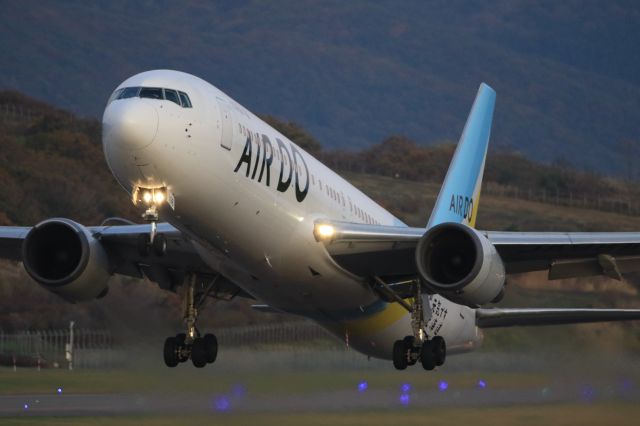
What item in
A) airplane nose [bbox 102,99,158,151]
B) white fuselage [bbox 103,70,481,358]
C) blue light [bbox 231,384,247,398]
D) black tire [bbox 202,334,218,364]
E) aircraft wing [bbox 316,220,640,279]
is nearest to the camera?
airplane nose [bbox 102,99,158,151]

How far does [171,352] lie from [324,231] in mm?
4888

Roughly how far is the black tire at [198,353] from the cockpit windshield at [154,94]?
732 centimetres

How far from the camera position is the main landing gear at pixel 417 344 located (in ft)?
98.9

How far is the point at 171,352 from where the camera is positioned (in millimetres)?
30844

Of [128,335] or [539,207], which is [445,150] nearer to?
[539,207]

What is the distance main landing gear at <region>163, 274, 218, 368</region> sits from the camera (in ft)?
100

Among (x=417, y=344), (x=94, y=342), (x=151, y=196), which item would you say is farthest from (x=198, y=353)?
(x=94, y=342)

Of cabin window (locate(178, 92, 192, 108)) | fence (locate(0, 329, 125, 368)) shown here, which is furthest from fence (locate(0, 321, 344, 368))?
cabin window (locate(178, 92, 192, 108))

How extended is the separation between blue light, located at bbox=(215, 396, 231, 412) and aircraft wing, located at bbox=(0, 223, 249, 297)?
8.07 ft

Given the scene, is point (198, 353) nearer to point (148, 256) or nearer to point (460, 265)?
point (148, 256)

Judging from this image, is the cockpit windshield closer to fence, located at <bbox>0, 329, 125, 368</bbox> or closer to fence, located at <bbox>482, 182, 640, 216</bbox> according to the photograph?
fence, located at <bbox>0, 329, 125, 368</bbox>

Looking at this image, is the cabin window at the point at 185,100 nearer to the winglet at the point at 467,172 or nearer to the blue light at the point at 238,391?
the blue light at the point at 238,391

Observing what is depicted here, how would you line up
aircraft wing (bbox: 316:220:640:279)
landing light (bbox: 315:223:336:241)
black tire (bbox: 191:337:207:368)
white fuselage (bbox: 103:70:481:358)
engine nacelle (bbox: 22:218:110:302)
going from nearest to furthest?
white fuselage (bbox: 103:70:481:358), landing light (bbox: 315:223:336:241), aircraft wing (bbox: 316:220:640:279), engine nacelle (bbox: 22:218:110:302), black tire (bbox: 191:337:207:368)

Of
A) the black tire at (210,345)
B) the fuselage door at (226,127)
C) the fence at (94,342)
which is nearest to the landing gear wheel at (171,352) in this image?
the black tire at (210,345)
